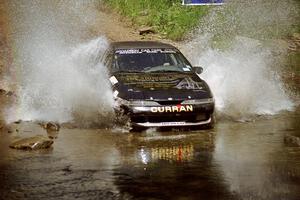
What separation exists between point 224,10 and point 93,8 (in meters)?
6.37

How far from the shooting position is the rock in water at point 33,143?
341 inches

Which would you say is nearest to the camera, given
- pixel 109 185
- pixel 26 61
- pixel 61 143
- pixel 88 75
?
pixel 109 185

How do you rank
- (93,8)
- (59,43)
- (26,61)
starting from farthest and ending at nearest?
(93,8) < (59,43) < (26,61)

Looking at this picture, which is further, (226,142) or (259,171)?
(226,142)

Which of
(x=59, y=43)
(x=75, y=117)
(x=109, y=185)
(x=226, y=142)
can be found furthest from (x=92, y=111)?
(x=59, y=43)

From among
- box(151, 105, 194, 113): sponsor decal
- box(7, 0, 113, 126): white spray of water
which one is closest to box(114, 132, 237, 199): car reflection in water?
box(151, 105, 194, 113): sponsor decal

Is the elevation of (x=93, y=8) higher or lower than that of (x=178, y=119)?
higher

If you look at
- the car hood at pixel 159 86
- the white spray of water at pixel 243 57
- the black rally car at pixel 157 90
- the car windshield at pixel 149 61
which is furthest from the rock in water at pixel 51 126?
the white spray of water at pixel 243 57

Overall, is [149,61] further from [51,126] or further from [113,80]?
[51,126]

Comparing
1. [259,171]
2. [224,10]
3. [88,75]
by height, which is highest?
[224,10]

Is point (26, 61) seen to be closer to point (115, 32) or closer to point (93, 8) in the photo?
point (115, 32)

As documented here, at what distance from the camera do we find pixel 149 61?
37.6ft

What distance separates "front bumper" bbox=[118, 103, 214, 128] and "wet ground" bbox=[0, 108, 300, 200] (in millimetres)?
177

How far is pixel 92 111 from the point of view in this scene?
10.9 m
